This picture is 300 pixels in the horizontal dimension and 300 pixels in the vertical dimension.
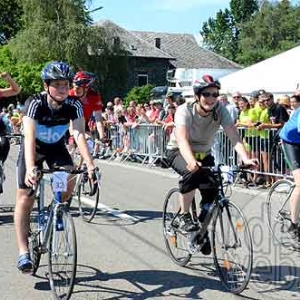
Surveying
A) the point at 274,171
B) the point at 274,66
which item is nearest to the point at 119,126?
the point at 274,66

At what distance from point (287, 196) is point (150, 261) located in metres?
2.02

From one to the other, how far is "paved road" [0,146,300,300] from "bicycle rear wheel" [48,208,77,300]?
0.24 meters

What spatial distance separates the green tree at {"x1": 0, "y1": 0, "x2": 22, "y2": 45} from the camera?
7275 centimetres

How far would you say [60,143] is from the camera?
19.9 feet

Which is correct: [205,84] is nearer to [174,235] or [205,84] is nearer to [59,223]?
[174,235]

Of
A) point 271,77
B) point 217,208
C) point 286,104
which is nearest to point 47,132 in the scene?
point 217,208

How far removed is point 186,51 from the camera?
74.1 metres

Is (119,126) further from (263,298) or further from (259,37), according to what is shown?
(259,37)

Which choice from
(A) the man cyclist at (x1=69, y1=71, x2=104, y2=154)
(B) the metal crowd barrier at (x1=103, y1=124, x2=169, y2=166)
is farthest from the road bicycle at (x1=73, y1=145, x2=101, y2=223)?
(B) the metal crowd barrier at (x1=103, y1=124, x2=169, y2=166)

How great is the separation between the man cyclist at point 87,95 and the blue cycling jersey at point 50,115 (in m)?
3.16

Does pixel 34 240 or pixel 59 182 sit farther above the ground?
pixel 59 182

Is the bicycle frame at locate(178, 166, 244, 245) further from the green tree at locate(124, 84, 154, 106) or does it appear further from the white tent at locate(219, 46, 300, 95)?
the green tree at locate(124, 84, 154, 106)

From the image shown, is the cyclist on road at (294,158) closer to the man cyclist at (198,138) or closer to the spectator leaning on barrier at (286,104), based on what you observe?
the man cyclist at (198,138)

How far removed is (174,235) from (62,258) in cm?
183
